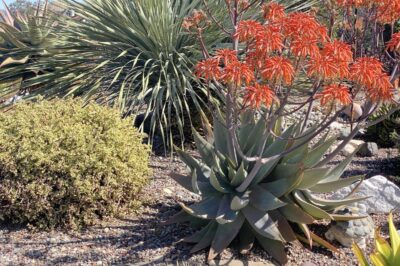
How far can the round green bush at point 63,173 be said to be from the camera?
165 inches

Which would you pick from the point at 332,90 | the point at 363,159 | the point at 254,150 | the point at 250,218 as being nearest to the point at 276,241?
the point at 250,218

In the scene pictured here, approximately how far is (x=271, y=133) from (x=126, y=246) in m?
1.42

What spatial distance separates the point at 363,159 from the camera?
6.38 meters

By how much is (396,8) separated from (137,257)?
102 inches

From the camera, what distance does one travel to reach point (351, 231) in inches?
156

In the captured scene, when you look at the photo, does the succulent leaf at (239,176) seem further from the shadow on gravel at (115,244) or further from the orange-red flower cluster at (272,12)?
the orange-red flower cluster at (272,12)

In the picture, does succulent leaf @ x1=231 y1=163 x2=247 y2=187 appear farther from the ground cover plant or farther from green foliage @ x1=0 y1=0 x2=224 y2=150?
green foliage @ x1=0 y1=0 x2=224 y2=150

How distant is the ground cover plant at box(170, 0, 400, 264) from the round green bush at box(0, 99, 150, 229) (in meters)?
0.62

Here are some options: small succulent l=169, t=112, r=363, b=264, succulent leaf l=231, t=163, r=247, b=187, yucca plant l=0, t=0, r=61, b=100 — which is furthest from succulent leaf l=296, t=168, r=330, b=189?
yucca plant l=0, t=0, r=61, b=100

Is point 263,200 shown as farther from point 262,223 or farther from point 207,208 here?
point 207,208

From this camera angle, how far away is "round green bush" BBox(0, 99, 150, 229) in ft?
13.8

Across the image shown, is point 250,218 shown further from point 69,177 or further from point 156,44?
point 156,44

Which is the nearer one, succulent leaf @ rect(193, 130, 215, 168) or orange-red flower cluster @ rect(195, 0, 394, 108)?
orange-red flower cluster @ rect(195, 0, 394, 108)

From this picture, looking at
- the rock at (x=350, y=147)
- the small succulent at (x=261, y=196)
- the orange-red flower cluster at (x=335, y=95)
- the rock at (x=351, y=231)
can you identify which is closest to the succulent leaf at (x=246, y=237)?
the small succulent at (x=261, y=196)
